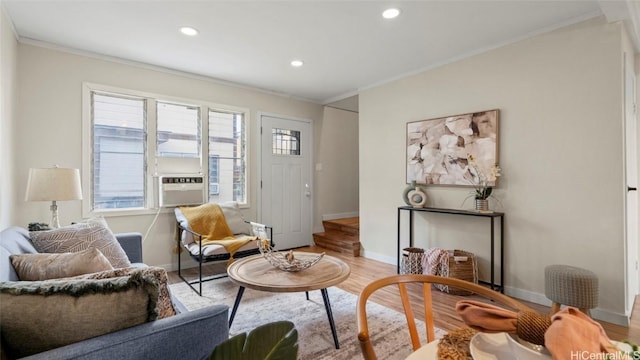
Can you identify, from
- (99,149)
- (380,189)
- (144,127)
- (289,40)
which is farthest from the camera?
(380,189)

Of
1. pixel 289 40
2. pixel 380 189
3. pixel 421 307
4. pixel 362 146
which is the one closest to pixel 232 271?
pixel 421 307

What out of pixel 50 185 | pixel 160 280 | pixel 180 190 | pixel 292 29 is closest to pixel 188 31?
pixel 292 29

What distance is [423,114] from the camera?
370 cm

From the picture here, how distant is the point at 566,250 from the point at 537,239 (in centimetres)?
22

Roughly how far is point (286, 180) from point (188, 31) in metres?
2.63

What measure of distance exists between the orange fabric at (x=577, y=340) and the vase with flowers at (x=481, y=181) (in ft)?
8.79

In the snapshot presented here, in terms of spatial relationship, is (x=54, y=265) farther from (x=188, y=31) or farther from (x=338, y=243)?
(x=338, y=243)

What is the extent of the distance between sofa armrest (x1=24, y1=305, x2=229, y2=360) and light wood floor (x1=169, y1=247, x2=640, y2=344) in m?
1.93

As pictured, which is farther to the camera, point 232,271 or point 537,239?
point 537,239

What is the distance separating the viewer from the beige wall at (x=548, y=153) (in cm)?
242

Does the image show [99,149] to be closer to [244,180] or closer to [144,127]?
[144,127]

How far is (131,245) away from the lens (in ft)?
8.78

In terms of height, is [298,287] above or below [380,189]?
below

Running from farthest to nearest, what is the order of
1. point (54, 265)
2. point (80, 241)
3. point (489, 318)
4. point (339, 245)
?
point (339, 245)
point (80, 241)
point (54, 265)
point (489, 318)
